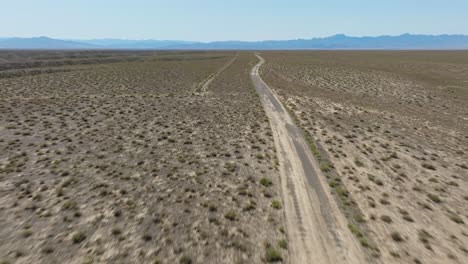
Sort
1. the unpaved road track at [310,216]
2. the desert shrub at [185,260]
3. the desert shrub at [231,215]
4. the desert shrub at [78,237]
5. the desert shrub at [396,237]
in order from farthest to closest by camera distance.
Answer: the desert shrub at [231,215] < the desert shrub at [396,237] < the desert shrub at [78,237] < the unpaved road track at [310,216] < the desert shrub at [185,260]

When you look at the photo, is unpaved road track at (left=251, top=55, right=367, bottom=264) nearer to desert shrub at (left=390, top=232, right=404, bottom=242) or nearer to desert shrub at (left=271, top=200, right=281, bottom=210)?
desert shrub at (left=271, top=200, right=281, bottom=210)

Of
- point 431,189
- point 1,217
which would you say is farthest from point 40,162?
point 431,189

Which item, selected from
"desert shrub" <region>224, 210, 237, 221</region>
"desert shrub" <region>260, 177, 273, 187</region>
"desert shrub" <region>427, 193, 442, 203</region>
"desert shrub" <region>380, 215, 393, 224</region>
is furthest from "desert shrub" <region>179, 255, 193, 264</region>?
"desert shrub" <region>427, 193, 442, 203</region>

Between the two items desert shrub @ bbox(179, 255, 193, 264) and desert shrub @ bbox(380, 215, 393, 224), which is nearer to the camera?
desert shrub @ bbox(179, 255, 193, 264)

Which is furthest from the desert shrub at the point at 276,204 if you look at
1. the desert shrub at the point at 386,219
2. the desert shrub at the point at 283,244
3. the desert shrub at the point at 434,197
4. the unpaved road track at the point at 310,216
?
the desert shrub at the point at 434,197

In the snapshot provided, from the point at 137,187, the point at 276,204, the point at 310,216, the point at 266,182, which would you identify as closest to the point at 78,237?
the point at 137,187

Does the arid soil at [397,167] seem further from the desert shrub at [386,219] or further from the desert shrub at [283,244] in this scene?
the desert shrub at [283,244]

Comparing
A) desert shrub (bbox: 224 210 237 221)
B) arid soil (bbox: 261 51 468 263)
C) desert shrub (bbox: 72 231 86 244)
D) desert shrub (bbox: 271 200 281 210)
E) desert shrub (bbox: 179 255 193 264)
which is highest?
desert shrub (bbox: 72 231 86 244)

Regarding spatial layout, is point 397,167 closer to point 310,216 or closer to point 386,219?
point 386,219
